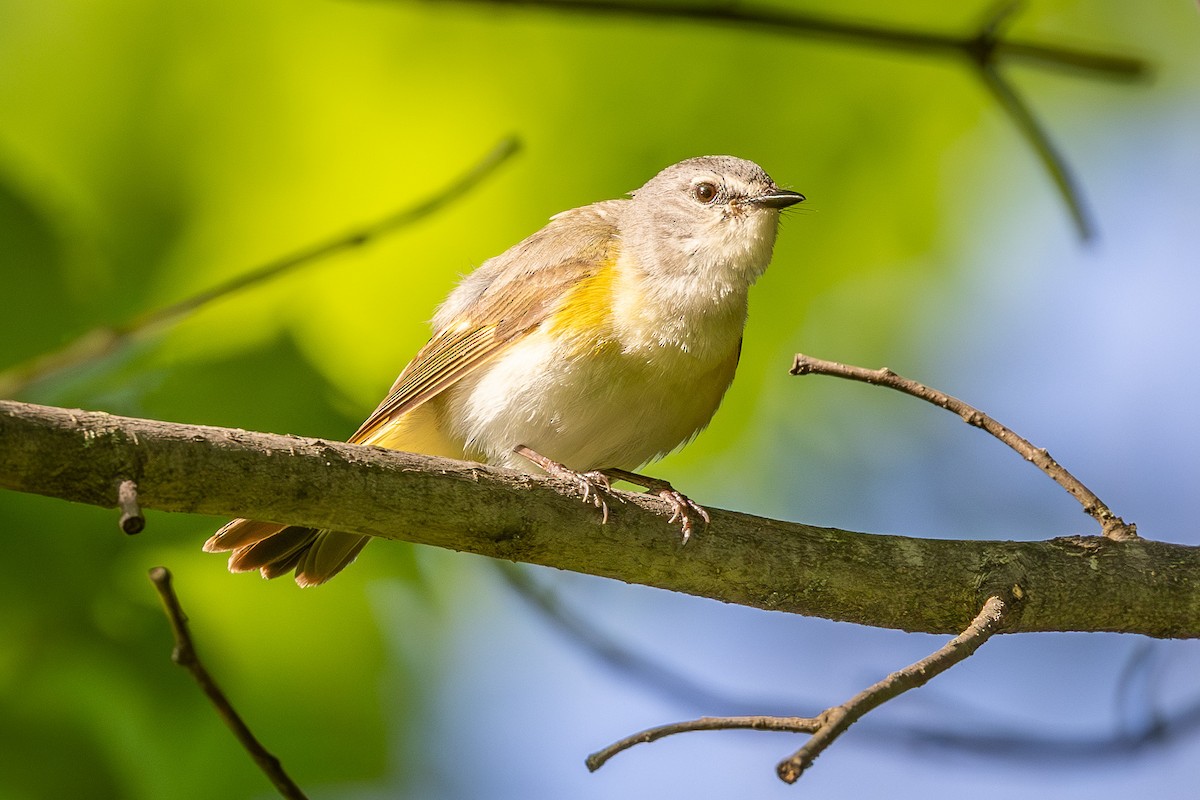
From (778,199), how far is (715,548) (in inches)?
62.9

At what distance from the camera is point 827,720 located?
2355mm

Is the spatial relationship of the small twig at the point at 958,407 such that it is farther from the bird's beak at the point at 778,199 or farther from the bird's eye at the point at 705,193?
the bird's eye at the point at 705,193

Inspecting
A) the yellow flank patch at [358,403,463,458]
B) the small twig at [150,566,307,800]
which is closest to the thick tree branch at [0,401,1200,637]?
the small twig at [150,566,307,800]

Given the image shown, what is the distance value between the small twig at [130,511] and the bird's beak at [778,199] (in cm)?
263

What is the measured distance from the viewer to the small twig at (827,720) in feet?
7.18

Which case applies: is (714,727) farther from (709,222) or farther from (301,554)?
(709,222)

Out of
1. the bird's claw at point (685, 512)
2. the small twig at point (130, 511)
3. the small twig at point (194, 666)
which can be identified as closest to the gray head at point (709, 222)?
the bird's claw at point (685, 512)

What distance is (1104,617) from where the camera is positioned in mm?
3344

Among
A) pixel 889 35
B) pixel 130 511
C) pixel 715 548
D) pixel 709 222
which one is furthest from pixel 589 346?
pixel 130 511

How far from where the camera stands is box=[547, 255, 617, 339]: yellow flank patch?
162 inches

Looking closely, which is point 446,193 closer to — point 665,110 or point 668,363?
point 668,363

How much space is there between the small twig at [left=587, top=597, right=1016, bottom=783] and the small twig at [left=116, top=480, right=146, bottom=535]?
3.50 ft

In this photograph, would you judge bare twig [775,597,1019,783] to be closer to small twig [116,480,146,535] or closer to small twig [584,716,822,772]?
small twig [584,716,822,772]

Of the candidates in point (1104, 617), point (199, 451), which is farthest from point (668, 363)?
point (199, 451)
